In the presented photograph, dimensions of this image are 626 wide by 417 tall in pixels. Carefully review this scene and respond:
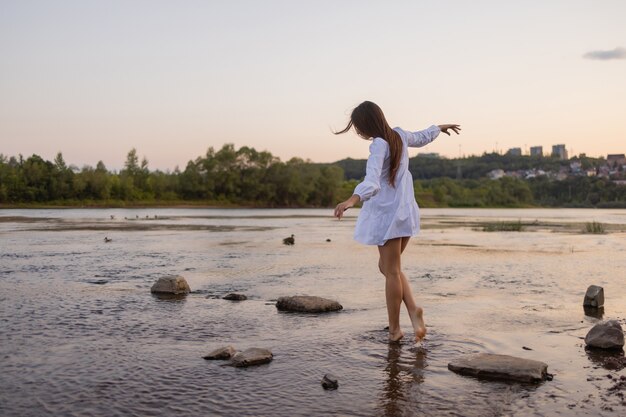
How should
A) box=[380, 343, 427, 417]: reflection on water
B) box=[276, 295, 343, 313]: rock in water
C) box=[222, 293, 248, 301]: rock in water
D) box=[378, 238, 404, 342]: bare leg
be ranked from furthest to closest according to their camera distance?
box=[222, 293, 248, 301]: rock in water
box=[276, 295, 343, 313]: rock in water
box=[378, 238, 404, 342]: bare leg
box=[380, 343, 427, 417]: reflection on water

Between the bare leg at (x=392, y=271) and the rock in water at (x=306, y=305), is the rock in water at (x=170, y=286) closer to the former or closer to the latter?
the rock in water at (x=306, y=305)

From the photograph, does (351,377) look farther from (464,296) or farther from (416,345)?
(464,296)

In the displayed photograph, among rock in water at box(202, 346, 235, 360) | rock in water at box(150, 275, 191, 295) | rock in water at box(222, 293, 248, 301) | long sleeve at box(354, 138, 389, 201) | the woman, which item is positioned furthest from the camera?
rock in water at box(150, 275, 191, 295)

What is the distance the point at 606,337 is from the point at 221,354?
4.63m

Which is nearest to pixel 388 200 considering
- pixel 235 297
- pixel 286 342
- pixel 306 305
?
pixel 286 342

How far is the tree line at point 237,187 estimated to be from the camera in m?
124

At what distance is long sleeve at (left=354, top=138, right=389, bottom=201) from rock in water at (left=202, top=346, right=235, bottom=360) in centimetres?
232

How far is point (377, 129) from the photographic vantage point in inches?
281

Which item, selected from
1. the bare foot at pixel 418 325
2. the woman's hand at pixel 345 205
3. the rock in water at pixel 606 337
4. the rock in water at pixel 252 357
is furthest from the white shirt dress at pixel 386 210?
the rock in water at pixel 606 337

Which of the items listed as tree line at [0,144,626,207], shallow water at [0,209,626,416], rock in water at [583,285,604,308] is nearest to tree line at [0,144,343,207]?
tree line at [0,144,626,207]

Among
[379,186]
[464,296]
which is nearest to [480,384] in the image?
[379,186]

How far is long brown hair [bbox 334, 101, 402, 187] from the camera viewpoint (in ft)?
23.2

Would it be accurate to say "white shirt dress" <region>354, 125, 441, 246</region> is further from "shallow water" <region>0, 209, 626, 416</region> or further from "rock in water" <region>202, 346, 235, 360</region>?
"rock in water" <region>202, 346, 235, 360</region>

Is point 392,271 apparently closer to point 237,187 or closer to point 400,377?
point 400,377
